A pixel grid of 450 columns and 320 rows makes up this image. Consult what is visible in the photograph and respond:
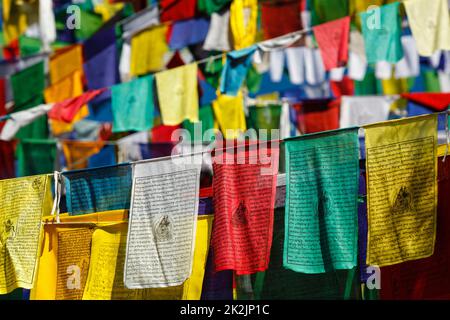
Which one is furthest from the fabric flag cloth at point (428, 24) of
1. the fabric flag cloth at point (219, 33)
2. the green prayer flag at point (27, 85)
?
the green prayer flag at point (27, 85)

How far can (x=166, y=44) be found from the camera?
973cm

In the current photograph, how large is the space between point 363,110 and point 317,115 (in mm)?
597

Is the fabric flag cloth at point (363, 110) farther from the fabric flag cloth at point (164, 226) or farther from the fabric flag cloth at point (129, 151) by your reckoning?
the fabric flag cloth at point (164, 226)

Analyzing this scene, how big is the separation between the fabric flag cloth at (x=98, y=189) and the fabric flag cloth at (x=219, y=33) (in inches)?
143

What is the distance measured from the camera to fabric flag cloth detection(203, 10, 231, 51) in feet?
28.6

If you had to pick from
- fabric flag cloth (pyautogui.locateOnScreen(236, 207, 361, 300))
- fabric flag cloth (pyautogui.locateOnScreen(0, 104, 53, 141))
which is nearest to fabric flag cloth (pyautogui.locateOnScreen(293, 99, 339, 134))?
fabric flag cloth (pyautogui.locateOnScreen(0, 104, 53, 141))

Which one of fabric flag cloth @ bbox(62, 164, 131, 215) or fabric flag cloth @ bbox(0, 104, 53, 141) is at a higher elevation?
fabric flag cloth @ bbox(0, 104, 53, 141)

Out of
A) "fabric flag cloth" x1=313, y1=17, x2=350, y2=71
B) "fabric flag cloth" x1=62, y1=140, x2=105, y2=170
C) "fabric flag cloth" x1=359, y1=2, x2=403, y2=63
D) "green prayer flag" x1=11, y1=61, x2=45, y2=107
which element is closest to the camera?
"fabric flag cloth" x1=359, y1=2, x2=403, y2=63

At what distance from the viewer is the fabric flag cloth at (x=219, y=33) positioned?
28.6 ft

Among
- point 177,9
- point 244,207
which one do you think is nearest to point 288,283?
point 244,207

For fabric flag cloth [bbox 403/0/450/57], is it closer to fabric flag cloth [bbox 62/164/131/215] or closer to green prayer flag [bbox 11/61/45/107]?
fabric flag cloth [bbox 62/164/131/215]

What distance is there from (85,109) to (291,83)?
316 centimetres

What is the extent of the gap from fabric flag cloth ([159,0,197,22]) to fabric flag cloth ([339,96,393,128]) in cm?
219

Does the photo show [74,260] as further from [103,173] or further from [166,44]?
[166,44]
